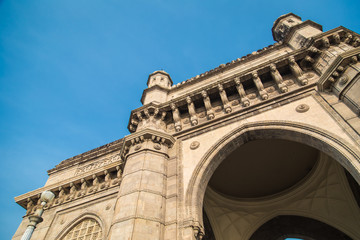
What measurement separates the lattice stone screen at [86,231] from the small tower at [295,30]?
35.1 ft

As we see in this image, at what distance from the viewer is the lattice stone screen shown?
883 cm

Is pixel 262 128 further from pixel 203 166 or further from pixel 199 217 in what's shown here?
pixel 199 217

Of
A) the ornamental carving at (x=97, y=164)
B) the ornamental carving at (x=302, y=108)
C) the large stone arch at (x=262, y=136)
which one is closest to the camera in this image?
the large stone arch at (x=262, y=136)

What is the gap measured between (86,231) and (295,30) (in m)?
12.1

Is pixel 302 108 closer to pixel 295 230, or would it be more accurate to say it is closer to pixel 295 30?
pixel 295 30

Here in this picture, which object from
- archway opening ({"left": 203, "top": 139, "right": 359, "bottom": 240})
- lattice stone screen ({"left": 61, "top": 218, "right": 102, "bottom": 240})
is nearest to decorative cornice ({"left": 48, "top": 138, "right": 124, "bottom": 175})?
lattice stone screen ({"left": 61, "top": 218, "right": 102, "bottom": 240})

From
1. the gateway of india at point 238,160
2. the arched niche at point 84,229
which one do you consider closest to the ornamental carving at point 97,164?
the gateway of india at point 238,160

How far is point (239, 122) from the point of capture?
27.5ft

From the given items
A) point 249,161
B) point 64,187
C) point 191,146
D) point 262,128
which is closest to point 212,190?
point 249,161

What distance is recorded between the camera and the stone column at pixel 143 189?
6.32 m

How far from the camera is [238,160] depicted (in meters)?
11.6

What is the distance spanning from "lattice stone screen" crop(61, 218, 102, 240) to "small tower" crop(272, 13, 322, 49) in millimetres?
10684

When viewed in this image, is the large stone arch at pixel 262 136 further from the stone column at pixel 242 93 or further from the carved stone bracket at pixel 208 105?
the carved stone bracket at pixel 208 105

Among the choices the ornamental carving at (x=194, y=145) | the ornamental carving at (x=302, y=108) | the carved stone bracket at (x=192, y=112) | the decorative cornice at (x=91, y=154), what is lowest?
the ornamental carving at (x=194, y=145)
